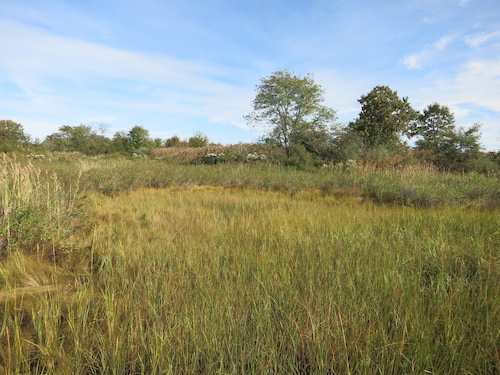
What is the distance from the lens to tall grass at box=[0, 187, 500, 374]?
1681 mm

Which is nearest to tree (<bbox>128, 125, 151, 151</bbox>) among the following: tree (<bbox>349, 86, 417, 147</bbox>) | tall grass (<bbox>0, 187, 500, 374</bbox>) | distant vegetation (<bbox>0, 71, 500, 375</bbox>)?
tree (<bbox>349, 86, 417, 147</bbox>)

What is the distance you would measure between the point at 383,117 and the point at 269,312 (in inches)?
815

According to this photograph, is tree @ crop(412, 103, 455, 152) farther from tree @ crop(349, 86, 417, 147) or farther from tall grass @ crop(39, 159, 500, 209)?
tall grass @ crop(39, 159, 500, 209)

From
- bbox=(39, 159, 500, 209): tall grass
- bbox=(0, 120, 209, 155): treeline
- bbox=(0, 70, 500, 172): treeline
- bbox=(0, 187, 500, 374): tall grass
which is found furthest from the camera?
bbox=(0, 120, 209, 155): treeline

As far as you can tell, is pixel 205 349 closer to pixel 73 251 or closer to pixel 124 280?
pixel 124 280

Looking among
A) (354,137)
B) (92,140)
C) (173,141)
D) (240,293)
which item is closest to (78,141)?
(92,140)

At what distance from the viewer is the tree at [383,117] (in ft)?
64.5

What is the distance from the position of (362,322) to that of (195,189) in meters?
8.20

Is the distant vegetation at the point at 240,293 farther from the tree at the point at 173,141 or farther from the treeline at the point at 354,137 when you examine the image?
the tree at the point at 173,141

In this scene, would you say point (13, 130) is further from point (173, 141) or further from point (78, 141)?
point (173, 141)

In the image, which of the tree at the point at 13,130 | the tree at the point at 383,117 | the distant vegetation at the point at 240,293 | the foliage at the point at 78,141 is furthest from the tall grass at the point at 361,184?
the tree at the point at 13,130

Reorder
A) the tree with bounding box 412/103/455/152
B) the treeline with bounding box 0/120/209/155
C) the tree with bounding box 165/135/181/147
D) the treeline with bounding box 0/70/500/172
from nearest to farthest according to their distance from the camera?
the treeline with bounding box 0/70/500/172
the tree with bounding box 412/103/455/152
the treeline with bounding box 0/120/209/155
the tree with bounding box 165/135/181/147

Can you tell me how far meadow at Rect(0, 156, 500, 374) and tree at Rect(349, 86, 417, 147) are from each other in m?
16.8

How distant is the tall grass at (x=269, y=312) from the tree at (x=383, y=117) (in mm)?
17978
